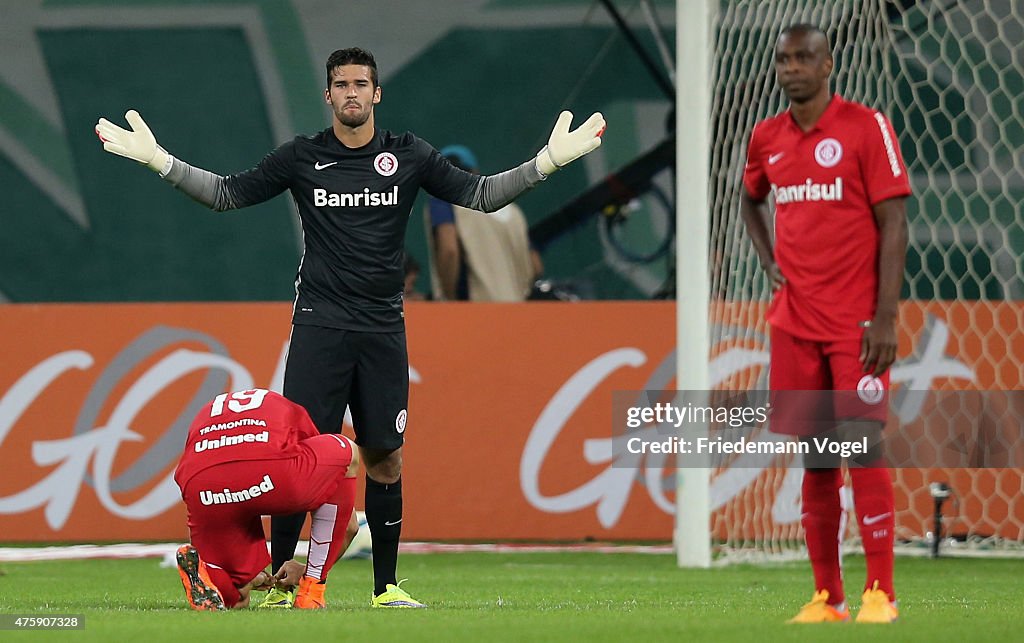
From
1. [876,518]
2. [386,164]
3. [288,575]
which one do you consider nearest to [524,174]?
[386,164]

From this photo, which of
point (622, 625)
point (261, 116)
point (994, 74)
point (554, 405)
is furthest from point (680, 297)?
point (261, 116)

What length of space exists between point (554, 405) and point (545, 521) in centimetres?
69

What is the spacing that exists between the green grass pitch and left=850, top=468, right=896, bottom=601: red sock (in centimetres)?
17

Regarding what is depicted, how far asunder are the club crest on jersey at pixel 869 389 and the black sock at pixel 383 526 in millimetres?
1826

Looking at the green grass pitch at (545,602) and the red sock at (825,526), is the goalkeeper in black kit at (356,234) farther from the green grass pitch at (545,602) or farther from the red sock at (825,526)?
the red sock at (825,526)

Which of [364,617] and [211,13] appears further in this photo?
[211,13]

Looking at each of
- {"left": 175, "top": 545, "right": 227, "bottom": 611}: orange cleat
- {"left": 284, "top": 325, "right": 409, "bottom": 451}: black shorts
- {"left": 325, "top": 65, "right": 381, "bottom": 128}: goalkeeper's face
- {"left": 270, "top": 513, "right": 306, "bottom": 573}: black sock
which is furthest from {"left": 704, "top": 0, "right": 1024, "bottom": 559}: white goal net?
{"left": 175, "top": 545, "right": 227, "bottom": 611}: orange cleat

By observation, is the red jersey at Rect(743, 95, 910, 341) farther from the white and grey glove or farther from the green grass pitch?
the green grass pitch

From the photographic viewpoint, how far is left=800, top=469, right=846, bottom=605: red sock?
208 inches

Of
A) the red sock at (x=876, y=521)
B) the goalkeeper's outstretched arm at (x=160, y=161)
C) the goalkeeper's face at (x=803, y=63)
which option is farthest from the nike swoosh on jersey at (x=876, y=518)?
the goalkeeper's outstretched arm at (x=160, y=161)

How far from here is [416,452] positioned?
980 cm

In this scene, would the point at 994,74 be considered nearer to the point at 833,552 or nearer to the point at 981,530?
the point at 981,530

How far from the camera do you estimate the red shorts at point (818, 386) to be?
5141 millimetres

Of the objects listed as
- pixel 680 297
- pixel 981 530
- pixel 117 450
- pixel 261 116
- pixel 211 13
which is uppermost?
pixel 211 13
